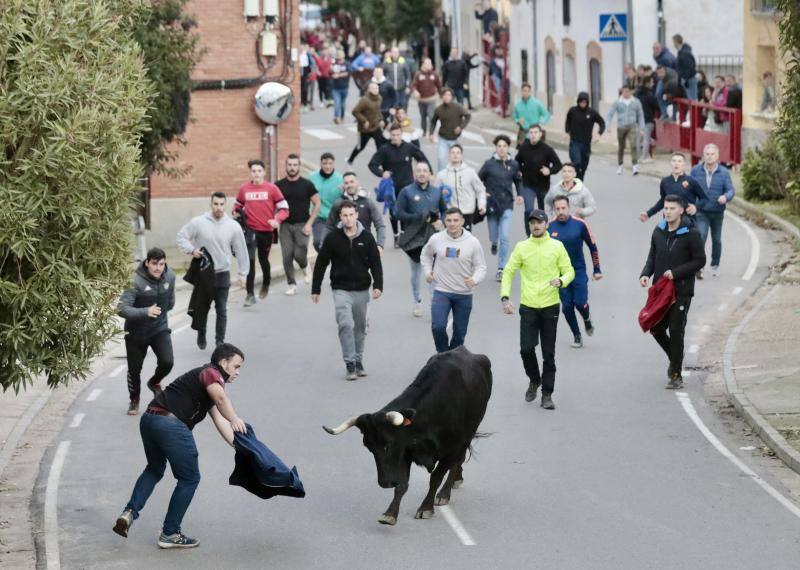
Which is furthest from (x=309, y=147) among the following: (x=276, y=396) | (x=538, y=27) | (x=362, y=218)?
(x=276, y=396)

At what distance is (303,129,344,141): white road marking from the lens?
45.3 m

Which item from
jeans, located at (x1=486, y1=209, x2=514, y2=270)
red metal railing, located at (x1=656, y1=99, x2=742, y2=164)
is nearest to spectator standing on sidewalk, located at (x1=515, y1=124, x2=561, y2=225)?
jeans, located at (x1=486, y1=209, x2=514, y2=270)

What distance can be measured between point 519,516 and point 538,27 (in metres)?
41.2

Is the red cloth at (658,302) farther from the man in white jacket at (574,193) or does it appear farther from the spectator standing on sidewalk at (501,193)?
the spectator standing on sidewalk at (501,193)

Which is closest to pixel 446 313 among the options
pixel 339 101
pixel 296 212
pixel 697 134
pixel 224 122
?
pixel 296 212

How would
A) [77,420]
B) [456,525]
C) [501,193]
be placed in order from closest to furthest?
[456,525] → [77,420] → [501,193]

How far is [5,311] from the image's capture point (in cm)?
1147

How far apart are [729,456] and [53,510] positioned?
583 centimetres

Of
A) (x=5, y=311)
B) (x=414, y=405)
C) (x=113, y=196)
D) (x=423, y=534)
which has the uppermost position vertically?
(x=113, y=196)

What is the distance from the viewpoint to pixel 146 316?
622 inches

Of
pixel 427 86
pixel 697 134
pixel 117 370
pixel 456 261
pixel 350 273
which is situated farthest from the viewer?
pixel 427 86

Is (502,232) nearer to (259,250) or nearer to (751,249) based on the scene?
(259,250)

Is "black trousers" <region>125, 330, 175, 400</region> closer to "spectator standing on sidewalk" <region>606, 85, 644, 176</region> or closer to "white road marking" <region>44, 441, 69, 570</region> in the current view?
"white road marking" <region>44, 441, 69, 570</region>

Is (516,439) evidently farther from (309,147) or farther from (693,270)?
(309,147)
